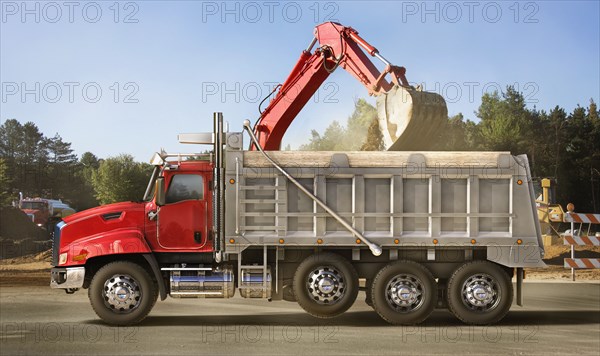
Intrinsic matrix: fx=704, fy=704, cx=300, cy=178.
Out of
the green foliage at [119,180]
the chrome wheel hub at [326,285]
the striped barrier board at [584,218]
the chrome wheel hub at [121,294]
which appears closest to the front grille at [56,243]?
the chrome wheel hub at [121,294]

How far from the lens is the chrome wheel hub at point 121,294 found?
42.5 ft

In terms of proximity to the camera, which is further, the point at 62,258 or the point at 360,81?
the point at 360,81

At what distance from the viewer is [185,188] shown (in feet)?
43.5

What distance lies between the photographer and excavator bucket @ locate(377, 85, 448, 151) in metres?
16.3

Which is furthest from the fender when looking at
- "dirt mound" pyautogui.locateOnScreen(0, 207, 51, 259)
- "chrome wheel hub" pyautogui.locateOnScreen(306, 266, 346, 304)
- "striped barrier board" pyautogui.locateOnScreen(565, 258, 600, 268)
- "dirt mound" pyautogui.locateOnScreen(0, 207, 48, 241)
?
"dirt mound" pyautogui.locateOnScreen(0, 207, 48, 241)

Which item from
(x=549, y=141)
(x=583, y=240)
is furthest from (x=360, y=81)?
(x=549, y=141)

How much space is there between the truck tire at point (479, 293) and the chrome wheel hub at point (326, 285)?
81.5 inches

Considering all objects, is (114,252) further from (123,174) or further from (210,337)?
(123,174)

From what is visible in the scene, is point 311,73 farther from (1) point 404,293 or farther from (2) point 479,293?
(2) point 479,293

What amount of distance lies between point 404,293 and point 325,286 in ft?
4.79

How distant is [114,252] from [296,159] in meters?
3.78

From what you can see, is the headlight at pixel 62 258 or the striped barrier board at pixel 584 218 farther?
the striped barrier board at pixel 584 218

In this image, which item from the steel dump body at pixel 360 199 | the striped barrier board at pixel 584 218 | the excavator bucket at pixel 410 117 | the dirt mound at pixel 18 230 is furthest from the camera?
the dirt mound at pixel 18 230

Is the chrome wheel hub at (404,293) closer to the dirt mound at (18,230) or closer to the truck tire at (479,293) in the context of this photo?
the truck tire at (479,293)
